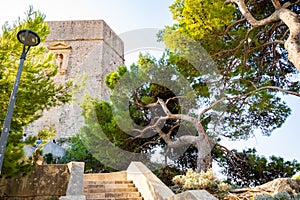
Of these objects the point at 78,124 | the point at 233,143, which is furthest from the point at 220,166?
the point at 78,124

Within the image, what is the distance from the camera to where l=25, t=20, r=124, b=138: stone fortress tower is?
15.7 metres

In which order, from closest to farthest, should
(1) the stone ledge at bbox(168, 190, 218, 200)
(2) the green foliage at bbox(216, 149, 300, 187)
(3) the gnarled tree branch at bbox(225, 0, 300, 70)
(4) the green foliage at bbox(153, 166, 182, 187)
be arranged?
1. (1) the stone ledge at bbox(168, 190, 218, 200)
2. (3) the gnarled tree branch at bbox(225, 0, 300, 70)
3. (2) the green foliage at bbox(216, 149, 300, 187)
4. (4) the green foliage at bbox(153, 166, 182, 187)

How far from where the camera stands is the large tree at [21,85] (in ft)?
13.2

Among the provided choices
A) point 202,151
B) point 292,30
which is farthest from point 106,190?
point 292,30

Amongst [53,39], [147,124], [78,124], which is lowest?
[147,124]

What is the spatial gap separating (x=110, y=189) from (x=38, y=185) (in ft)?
4.19

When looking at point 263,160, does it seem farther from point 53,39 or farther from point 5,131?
point 53,39

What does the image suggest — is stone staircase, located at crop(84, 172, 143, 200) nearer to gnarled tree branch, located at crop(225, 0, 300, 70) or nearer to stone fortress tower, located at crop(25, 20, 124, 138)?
gnarled tree branch, located at crop(225, 0, 300, 70)

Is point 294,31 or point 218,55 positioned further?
point 218,55

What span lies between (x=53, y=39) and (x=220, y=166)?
1435 cm

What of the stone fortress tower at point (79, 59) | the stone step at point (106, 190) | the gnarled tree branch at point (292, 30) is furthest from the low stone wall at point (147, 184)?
the stone fortress tower at point (79, 59)

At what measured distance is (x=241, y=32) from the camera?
21.5 feet

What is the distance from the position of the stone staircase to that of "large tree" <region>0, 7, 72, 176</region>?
1174mm

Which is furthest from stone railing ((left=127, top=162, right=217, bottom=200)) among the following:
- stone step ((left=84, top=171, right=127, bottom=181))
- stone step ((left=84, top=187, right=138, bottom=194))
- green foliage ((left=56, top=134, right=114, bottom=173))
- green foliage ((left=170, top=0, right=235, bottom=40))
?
green foliage ((left=56, top=134, right=114, bottom=173))
